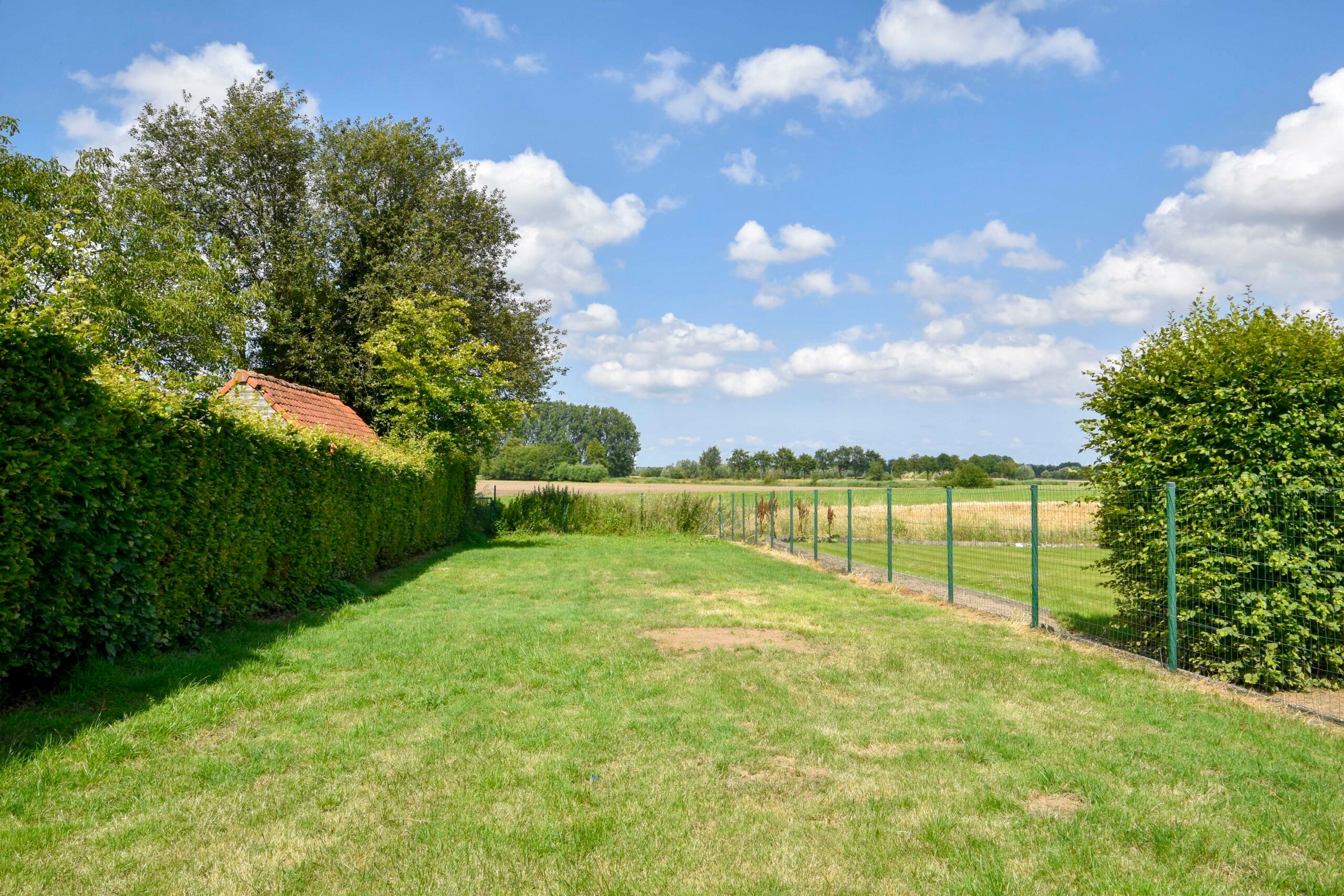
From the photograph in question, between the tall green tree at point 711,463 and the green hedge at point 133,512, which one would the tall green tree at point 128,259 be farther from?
the tall green tree at point 711,463

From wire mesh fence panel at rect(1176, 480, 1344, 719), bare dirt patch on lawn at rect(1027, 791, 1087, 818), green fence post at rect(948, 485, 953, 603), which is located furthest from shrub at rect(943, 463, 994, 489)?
bare dirt patch on lawn at rect(1027, 791, 1087, 818)

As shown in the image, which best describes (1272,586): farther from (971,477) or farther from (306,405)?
(971,477)

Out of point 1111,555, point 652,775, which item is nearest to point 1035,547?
point 1111,555

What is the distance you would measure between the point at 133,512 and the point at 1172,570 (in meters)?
8.72

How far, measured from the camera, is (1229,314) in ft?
24.6

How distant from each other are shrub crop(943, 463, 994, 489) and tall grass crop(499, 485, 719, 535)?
42.9 feet

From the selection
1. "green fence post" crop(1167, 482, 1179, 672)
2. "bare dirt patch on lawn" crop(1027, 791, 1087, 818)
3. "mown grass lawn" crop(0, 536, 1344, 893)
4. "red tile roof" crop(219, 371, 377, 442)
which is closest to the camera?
"mown grass lawn" crop(0, 536, 1344, 893)

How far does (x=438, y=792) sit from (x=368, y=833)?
49 cm

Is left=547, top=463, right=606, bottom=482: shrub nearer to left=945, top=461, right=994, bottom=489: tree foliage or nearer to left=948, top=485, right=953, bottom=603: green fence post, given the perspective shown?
left=945, top=461, right=994, bottom=489: tree foliage

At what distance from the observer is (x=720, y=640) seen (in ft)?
27.0

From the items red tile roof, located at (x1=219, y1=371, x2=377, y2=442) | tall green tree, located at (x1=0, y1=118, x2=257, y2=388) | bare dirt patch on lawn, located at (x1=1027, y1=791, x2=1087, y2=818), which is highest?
tall green tree, located at (x1=0, y1=118, x2=257, y2=388)

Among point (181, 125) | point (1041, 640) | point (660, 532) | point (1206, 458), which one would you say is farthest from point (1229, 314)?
point (181, 125)

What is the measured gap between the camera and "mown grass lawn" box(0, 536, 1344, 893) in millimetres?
3250

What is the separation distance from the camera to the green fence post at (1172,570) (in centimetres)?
688
